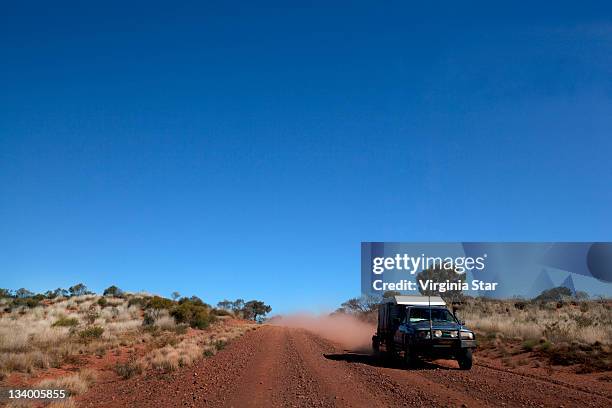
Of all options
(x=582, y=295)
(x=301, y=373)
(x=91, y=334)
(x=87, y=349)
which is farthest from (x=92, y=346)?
(x=582, y=295)

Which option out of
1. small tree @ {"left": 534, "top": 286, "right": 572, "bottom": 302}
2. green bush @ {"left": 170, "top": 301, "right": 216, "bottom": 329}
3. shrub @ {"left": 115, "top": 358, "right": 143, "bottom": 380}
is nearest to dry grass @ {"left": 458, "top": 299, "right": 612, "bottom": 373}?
shrub @ {"left": 115, "top": 358, "right": 143, "bottom": 380}

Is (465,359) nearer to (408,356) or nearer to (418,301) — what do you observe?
(408,356)

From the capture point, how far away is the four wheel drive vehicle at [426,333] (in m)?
17.1

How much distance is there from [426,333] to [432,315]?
6.59 feet

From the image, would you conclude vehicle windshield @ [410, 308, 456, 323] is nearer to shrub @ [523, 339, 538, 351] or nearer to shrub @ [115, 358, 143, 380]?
shrub @ [523, 339, 538, 351]

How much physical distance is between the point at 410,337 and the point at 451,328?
139 centimetres

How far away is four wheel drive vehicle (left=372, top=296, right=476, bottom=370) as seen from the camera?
1709cm

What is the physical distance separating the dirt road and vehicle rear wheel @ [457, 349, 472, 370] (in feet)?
1.24

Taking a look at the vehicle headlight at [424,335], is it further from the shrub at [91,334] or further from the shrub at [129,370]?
the shrub at [91,334]

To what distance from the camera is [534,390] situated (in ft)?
40.3

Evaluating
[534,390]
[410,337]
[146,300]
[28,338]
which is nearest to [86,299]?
[146,300]

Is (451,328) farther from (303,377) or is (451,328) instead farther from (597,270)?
(597,270)

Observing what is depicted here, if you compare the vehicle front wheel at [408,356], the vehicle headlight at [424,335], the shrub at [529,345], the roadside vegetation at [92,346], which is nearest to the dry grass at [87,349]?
the roadside vegetation at [92,346]

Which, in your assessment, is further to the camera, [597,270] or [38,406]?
[597,270]
